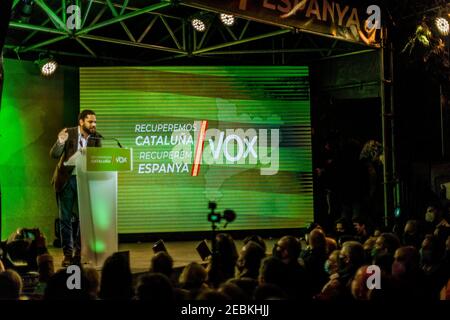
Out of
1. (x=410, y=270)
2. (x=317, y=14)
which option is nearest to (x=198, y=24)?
(x=317, y=14)

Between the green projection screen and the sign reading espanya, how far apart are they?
2341 mm

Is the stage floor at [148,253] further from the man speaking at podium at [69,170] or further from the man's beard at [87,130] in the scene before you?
the man's beard at [87,130]

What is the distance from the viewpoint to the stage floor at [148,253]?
764 centimetres

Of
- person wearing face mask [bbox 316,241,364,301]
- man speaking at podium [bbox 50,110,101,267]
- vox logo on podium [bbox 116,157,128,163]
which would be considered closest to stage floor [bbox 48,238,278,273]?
man speaking at podium [bbox 50,110,101,267]

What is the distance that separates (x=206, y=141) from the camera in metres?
11.2

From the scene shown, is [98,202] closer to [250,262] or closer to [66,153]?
[66,153]

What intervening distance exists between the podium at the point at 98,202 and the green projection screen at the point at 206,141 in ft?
14.6

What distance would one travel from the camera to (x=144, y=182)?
1105cm

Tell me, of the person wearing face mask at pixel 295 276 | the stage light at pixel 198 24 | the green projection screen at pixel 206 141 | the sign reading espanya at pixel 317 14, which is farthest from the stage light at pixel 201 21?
the person wearing face mask at pixel 295 276

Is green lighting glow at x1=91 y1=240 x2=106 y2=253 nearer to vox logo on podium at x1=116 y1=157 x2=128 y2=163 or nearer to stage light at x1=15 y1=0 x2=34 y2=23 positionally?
vox logo on podium at x1=116 y1=157 x2=128 y2=163

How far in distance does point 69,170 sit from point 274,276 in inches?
146

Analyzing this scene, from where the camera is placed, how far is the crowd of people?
137 inches
